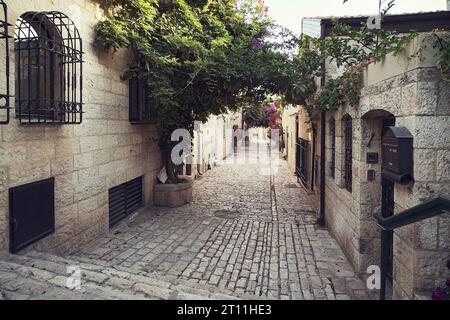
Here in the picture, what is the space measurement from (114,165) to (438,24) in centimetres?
771

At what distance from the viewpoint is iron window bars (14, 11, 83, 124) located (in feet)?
13.2

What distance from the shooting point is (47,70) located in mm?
4641

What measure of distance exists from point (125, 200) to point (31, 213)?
9.75 ft

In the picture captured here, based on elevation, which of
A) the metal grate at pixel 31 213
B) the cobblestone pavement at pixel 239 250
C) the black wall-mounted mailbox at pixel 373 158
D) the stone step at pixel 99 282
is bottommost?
the cobblestone pavement at pixel 239 250

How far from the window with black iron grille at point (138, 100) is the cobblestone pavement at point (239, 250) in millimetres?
2249

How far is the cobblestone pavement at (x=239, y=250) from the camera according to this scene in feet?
14.3

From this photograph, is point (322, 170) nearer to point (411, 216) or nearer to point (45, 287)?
point (411, 216)

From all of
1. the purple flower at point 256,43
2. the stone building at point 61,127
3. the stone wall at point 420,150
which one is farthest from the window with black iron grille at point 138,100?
the stone wall at point 420,150

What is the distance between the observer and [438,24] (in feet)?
24.4

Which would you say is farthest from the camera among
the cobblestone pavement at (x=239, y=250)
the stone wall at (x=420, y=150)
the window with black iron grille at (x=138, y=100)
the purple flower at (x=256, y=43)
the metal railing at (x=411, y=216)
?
the purple flower at (x=256, y=43)

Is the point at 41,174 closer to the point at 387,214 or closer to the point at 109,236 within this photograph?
the point at 109,236

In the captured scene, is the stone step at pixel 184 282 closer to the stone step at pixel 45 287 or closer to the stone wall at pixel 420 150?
the stone step at pixel 45 287

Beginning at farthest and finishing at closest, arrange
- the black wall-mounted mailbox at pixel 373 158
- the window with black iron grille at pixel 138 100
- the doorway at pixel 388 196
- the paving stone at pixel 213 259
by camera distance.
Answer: the window with black iron grille at pixel 138 100
the black wall-mounted mailbox at pixel 373 158
the doorway at pixel 388 196
the paving stone at pixel 213 259
